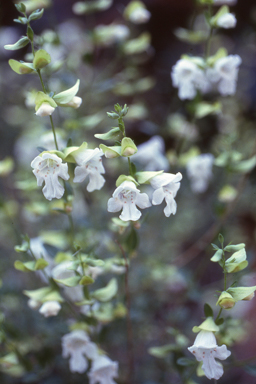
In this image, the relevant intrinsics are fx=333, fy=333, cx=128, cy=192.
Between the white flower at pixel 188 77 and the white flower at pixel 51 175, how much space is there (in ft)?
1.67

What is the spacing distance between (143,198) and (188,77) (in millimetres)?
510

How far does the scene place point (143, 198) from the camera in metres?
0.68

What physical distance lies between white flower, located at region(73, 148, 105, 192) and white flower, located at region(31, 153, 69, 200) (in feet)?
0.12

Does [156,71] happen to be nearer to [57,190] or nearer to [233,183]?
[233,183]

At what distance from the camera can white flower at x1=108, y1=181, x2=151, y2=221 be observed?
0.68 meters

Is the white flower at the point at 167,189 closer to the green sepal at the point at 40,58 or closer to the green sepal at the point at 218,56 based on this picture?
the green sepal at the point at 40,58

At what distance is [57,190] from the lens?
2.26 ft

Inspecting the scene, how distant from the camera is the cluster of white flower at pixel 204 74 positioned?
958mm

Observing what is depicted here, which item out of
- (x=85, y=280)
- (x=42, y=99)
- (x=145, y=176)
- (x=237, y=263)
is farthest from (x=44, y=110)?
(x=237, y=263)

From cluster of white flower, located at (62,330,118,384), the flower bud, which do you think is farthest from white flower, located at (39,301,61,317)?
the flower bud

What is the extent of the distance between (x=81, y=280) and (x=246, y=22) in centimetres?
207

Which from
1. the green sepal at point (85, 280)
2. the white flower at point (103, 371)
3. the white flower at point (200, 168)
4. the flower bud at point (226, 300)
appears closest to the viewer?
the flower bud at point (226, 300)

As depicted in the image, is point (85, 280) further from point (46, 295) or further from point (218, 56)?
point (218, 56)

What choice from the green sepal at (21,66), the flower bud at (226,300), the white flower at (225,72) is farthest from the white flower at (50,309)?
the white flower at (225,72)
